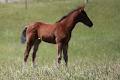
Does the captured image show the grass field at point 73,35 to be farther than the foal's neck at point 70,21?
Yes

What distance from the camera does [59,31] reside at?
18.3m

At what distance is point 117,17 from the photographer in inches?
1713

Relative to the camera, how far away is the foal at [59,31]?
18.0m

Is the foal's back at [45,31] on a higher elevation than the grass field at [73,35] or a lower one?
higher

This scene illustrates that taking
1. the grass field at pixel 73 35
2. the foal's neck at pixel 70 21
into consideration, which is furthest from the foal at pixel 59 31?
the grass field at pixel 73 35

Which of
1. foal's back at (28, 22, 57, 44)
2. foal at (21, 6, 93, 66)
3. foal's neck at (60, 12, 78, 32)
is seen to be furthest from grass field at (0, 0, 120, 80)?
foal's neck at (60, 12, 78, 32)

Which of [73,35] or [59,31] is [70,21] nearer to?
[59,31]

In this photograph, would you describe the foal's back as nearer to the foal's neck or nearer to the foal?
the foal

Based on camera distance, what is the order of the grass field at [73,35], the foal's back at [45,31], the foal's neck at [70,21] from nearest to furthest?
1. the foal's neck at [70,21]
2. the foal's back at [45,31]
3. the grass field at [73,35]

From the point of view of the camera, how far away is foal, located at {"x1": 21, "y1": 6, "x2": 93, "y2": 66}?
59.2ft

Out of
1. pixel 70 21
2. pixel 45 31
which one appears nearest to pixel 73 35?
pixel 45 31

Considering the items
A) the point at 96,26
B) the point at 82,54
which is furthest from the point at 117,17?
the point at 82,54

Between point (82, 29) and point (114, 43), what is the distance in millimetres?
6730

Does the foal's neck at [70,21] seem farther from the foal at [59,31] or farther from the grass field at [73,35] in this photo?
the grass field at [73,35]
